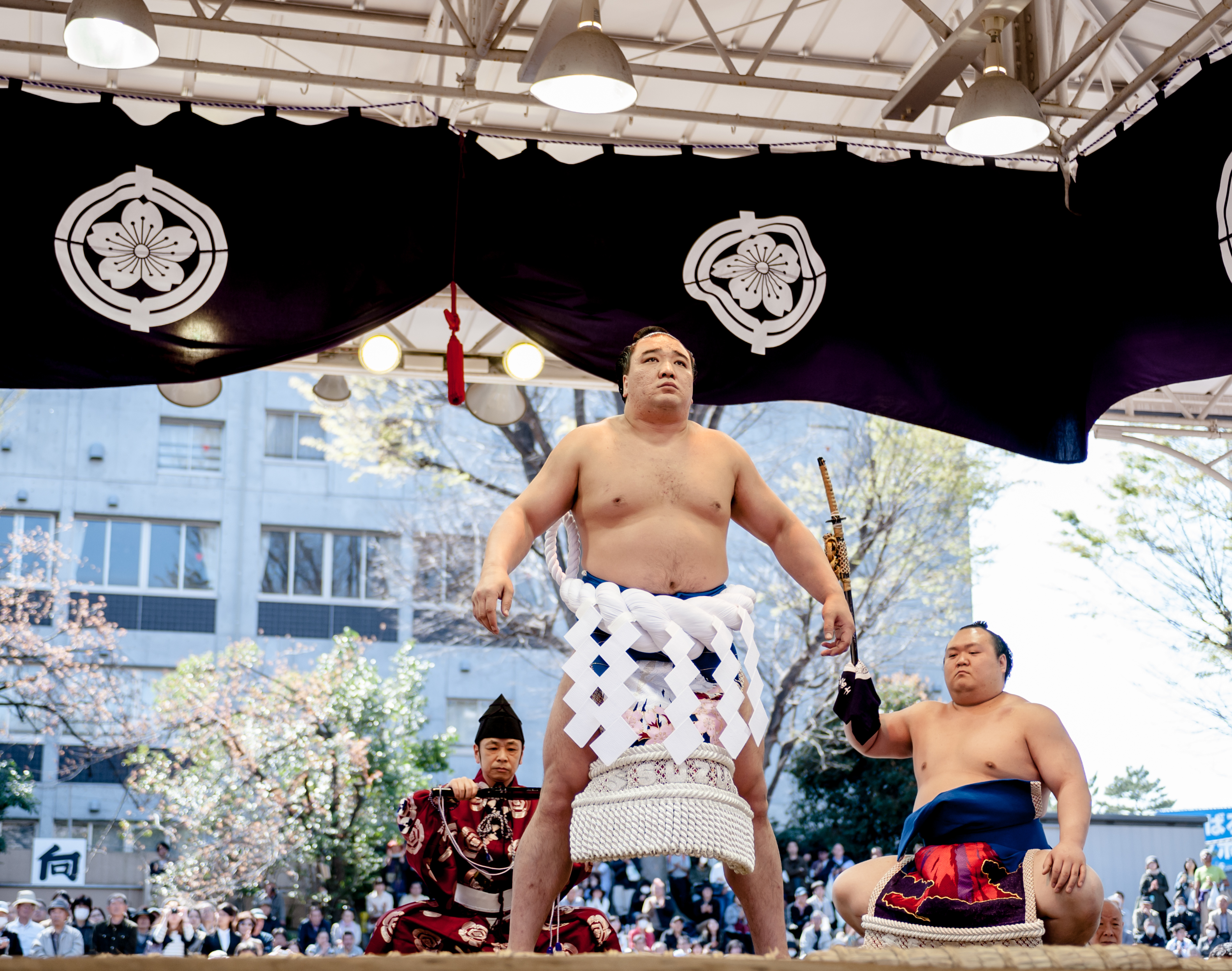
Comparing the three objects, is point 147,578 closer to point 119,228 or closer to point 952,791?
point 119,228

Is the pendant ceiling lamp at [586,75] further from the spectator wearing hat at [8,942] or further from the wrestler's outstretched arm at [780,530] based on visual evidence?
the spectator wearing hat at [8,942]

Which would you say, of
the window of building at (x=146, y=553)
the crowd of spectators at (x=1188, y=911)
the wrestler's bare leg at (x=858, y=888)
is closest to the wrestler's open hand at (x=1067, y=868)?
the wrestler's bare leg at (x=858, y=888)

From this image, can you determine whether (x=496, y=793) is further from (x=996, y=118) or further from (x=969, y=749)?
(x=996, y=118)

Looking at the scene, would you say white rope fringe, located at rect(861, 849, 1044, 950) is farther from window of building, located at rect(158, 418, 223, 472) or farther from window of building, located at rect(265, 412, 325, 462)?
window of building, located at rect(158, 418, 223, 472)

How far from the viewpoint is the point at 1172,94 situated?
4.23m

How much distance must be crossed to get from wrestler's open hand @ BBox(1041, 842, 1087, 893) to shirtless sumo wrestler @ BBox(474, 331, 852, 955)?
62 centimetres

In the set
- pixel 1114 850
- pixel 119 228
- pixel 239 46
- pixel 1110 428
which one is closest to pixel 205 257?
pixel 119 228

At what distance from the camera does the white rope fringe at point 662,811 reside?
231cm

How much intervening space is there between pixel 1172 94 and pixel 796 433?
36.4ft

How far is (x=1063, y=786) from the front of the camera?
9.71ft

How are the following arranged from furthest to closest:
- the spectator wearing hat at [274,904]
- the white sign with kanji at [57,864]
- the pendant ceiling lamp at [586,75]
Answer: the white sign with kanji at [57,864] < the spectator wearing hat at [274,904] < the pendant ceiling lamp at [586,75]

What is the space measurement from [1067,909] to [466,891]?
1.43m

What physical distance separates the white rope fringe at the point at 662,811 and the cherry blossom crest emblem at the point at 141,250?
8.15 feet

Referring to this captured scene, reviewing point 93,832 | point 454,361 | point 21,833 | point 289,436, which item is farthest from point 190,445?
point 454,361
